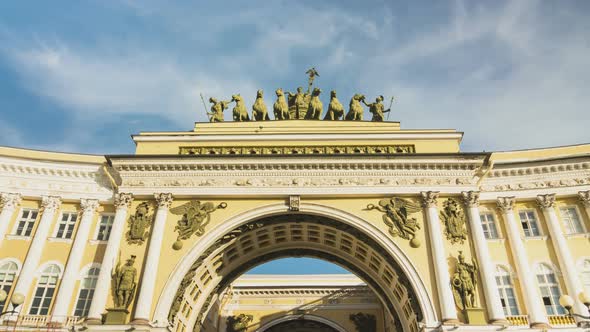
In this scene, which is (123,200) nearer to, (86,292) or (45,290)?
(86,292)

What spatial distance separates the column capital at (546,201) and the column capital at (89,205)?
87.7ft

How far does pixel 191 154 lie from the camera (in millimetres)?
26797

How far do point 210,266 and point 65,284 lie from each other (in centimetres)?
801

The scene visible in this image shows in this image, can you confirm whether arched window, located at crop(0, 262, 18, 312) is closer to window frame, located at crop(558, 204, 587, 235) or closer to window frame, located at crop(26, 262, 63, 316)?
window frame, located at crop(26, 262, 63, 316)

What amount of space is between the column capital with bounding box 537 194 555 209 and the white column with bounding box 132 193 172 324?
22.0 meters

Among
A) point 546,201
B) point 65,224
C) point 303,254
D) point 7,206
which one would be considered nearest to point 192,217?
point 65,224

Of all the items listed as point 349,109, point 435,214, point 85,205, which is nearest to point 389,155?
point 435,214

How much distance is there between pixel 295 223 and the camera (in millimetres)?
26781

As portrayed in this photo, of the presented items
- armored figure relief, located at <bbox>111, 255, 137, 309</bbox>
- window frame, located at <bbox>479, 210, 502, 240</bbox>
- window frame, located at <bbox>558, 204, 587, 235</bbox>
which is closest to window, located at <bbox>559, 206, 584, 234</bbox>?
window frame, located at <bbox>558, 204, 587, 235</bbox>

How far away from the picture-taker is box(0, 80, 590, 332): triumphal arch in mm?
22875

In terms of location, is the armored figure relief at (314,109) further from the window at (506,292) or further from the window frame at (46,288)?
the window frame at (46,288)

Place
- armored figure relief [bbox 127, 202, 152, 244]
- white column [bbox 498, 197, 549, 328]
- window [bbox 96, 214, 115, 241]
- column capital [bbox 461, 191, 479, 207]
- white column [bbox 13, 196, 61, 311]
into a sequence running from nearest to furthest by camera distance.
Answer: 1. white column [bbox 498, 197, 549, 328]
2. white column [bbox 13, 196, 61, 311]
3. armored figure relief [bbox 127, 202, 152, 244]
4. column capital [bbox 461, 191, 479, 207]
5. window [bbox 96, 214, 115, 241]

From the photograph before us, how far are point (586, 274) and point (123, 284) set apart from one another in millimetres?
25353

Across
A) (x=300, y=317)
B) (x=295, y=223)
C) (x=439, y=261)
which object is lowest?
(x=439, y=261)
